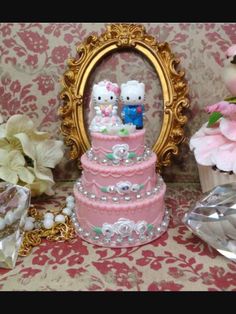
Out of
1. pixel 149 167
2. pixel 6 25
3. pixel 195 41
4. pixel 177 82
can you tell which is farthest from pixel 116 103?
pixel 6 25

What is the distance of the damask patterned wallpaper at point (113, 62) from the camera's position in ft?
4.84

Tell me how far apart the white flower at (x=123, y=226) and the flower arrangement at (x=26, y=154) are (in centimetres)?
32

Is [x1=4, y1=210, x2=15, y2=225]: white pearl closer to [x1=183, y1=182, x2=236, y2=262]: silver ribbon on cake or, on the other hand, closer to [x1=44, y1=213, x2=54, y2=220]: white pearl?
[x1=44, y1=213, x2=54, y2=220]: white pearl

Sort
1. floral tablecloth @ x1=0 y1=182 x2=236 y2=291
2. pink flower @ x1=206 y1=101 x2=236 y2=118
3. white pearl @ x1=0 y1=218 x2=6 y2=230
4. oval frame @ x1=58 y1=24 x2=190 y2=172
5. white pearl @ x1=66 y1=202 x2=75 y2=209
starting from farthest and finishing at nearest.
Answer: oval frame @ x1=58 y1=24 x2=190 y2=172 → white pearl @ x1=66 y1=202 x2=75 y2=209 → pink flower @ x1=206 y1=101 x2=236 y2=118 → white pearl @ x1=0 y1=218 x2=6 y2=230 → floral tablecloth @ x1=0 y1=182 x2=236 y2=291

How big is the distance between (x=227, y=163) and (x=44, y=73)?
0.72 meters

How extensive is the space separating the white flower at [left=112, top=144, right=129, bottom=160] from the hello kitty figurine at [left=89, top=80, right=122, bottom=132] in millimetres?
70

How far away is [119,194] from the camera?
115 centimetres

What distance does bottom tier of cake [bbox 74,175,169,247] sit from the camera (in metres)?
1.14

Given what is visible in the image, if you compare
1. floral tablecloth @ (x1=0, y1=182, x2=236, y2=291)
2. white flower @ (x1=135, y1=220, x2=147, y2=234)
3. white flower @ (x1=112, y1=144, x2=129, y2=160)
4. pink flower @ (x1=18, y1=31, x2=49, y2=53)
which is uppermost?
pink flower @ (x1=18, y1=31, x2=49, y2=53)

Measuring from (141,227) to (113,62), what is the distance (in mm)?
625

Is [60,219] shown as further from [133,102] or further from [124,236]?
[133,102]

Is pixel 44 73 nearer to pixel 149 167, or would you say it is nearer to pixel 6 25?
pixel 6 25

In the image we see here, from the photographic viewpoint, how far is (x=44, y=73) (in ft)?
4.92

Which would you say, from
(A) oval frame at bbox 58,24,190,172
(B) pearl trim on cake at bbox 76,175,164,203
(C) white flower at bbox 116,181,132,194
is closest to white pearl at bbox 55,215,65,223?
(B) pearl trim on cake at bbox 76,175,164,203
